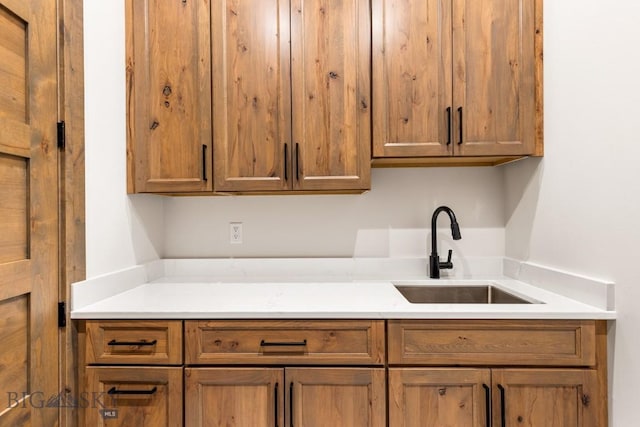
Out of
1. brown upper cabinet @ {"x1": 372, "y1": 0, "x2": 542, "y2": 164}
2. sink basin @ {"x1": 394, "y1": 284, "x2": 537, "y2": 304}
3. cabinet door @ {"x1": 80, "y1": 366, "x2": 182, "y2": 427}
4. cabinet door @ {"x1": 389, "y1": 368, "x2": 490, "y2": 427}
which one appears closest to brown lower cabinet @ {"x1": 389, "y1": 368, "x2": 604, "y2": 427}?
cabinet door @ {"x1": 389, "y1": 368, "x2": 490, "y2": 427}

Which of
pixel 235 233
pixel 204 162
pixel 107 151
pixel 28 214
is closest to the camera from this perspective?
pixel 28 214

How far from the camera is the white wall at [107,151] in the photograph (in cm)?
146

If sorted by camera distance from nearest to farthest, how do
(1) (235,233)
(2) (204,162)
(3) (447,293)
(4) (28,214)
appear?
(4) (28,214)
(2) (204,162)
(3) (447,293)
(1) (235,233)

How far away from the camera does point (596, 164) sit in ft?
4.32

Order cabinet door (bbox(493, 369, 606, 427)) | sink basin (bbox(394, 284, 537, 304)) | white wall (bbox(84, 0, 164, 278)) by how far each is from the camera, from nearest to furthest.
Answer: cabinet door (bbox(493, 369, 606, 427)) → white wall (bbox(84, 0, 164, 278)) → sink basin (bbox(394, 284, 537, 304))

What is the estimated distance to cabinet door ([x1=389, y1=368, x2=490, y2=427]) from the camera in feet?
4.26

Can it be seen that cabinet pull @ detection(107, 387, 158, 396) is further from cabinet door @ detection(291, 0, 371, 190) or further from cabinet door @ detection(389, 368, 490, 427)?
cabinet door @ detection(291, 0, 371, 190)

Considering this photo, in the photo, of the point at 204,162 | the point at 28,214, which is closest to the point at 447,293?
the point at 204,162

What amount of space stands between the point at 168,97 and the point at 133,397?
1.24 m

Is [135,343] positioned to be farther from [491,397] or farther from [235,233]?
[491,397]

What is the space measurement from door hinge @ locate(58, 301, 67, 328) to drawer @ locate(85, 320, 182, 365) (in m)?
0.07

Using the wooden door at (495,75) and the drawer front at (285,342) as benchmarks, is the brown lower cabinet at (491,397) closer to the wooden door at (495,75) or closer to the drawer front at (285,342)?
the drawer front at (285,342)

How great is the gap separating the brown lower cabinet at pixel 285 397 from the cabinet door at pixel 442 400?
2.6 inches

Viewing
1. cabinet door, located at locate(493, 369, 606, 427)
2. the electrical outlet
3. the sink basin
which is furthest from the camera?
the electrical outlet
